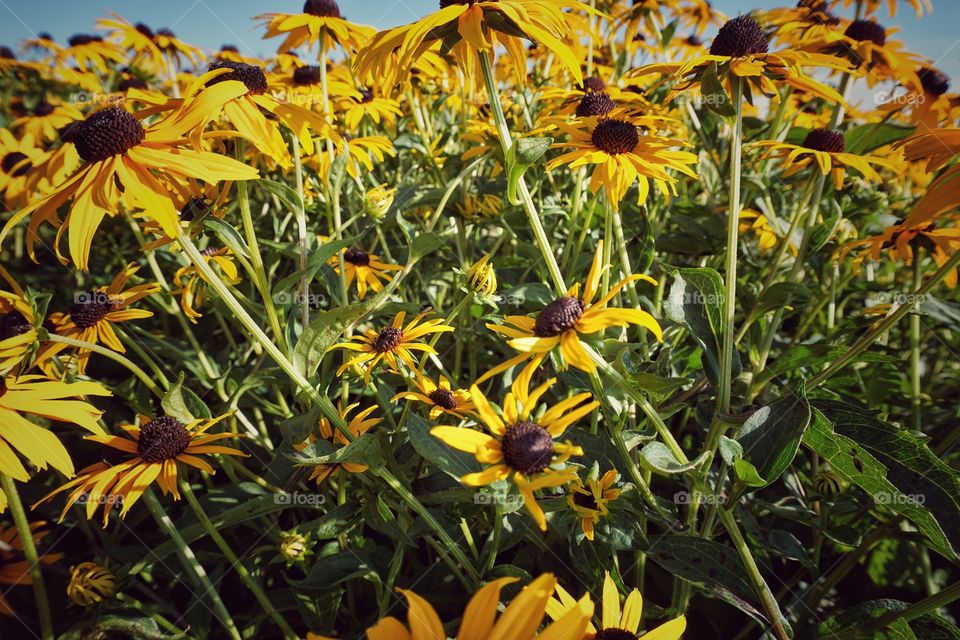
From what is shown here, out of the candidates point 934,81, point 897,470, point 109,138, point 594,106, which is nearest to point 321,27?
point 594,106

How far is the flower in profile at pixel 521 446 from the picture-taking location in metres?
0.71

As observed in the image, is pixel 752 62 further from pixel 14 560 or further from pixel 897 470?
pixel 14 560

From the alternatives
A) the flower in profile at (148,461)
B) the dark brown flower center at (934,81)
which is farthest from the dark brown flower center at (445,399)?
the dark brown flower center at (934,81)

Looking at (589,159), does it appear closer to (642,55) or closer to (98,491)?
(98,491)

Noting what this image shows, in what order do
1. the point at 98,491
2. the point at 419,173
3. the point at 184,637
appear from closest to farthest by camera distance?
the point at 98,491 < the point at 184,637 < the point at 419,173

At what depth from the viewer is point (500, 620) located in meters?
0.58

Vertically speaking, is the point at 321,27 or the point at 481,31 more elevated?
the point at 321,27

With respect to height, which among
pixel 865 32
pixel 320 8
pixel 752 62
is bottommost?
pixel 752 62

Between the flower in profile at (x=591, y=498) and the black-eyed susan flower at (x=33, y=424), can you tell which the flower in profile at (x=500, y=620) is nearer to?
the flower in profile at (x=591, y=498)

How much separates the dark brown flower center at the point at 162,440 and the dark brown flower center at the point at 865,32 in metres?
1.92

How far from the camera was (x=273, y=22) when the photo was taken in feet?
5.24

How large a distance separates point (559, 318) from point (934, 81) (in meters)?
1.75

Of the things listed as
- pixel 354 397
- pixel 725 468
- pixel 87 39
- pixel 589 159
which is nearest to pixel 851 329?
pixel 725 468

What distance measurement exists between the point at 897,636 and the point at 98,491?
1.28 meters
